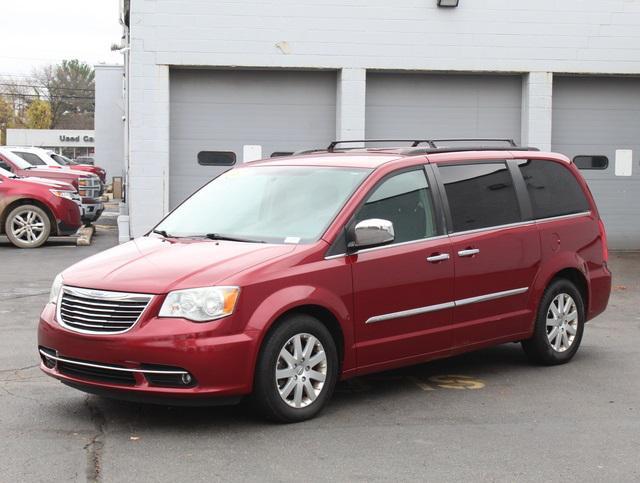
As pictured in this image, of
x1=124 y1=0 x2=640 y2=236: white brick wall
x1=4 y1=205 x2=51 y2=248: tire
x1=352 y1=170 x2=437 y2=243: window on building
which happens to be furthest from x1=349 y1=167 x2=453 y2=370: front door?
x1=4 y1=205 x2=51 y2=248: tire

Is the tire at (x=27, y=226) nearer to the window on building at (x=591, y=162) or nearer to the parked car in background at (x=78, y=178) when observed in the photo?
the parked car in background at (x=78, y=178)

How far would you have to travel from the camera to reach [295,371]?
6.18m

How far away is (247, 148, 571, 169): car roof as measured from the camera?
7.17 metres

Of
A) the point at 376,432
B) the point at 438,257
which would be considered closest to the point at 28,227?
the point at 438,257

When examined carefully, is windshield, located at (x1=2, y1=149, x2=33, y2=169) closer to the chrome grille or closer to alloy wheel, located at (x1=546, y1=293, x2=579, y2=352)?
alloy wheel, located at (x1=546, y1=293, x2=579, y2=352)

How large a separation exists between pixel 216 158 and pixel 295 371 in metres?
11.3

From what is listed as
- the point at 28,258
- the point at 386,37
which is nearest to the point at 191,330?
the point at 28,258

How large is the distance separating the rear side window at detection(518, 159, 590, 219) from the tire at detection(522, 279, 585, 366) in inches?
23.6

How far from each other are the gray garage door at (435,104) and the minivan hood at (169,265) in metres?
11.1

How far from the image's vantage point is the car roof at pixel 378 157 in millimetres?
7172

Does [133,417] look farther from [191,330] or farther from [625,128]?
[625,128]

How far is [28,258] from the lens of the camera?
634 inches

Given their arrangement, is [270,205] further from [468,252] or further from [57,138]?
[57,138]

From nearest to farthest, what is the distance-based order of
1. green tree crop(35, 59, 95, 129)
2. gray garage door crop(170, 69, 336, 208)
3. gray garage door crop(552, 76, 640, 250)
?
gray garage door crop(170, 69, 336, 208) < gray garage door crop(552, 76, 640, 250) < green tree crop(35, 59, 95, 129)
